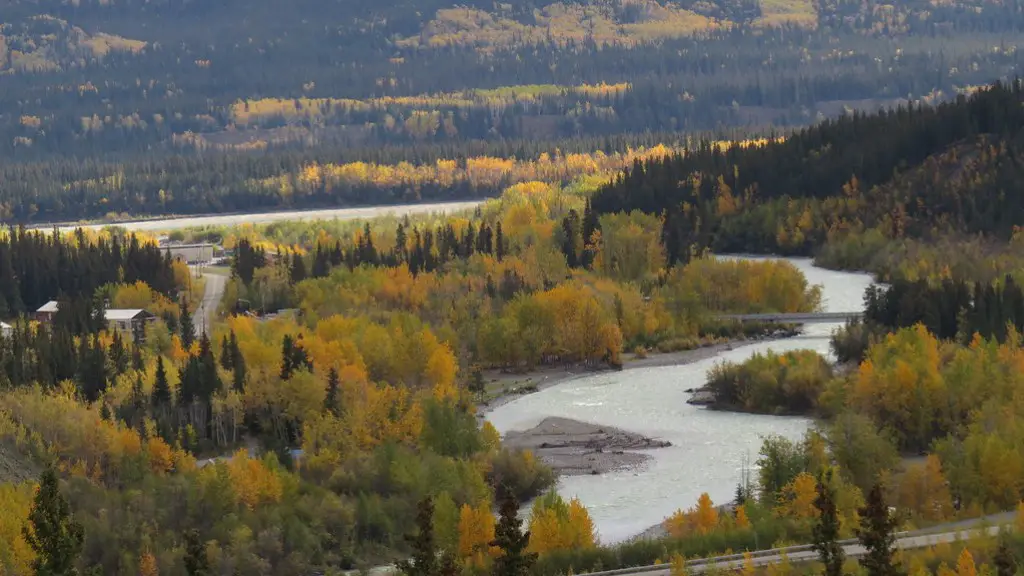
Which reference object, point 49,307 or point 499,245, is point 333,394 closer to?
point 49,307

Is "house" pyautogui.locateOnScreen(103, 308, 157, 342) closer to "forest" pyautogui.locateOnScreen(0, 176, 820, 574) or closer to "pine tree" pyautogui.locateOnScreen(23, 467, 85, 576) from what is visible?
"forest" pyautogui.locateOnScreen(0, 176, 820, 574)

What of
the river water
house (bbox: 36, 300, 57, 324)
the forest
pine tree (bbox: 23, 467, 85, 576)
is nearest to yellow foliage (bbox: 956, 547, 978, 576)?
the forest

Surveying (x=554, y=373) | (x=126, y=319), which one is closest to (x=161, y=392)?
(x=554, y=373)

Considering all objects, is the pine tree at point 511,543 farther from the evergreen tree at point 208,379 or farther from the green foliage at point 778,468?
the evergreen tree at point 208,379

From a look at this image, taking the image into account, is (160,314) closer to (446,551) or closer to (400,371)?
(400,371)

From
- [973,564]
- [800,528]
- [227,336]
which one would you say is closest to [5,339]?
[227,336]

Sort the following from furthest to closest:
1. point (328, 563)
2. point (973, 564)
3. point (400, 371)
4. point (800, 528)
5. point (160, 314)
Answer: point (160, 314), point (400, 371), point (328, 563), point (800, 528), point (973, 564)
